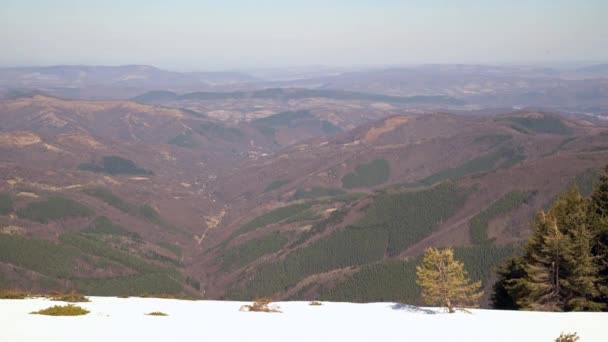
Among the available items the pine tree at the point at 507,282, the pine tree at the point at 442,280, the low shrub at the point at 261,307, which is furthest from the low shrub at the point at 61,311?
the pine tree at the point at 507,282

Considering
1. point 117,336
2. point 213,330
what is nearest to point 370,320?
point 213,330

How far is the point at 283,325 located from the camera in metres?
35.8

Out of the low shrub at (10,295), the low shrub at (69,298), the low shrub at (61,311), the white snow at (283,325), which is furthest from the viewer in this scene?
the low shrub at (10,295)

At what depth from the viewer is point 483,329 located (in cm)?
3584

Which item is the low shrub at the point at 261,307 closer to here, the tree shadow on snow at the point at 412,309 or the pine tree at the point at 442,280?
the tree shadow on snow at the point at 412,309

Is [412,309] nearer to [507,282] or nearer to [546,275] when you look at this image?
[546,275]

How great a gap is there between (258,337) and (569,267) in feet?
104

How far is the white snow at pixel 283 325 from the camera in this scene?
3081 cm

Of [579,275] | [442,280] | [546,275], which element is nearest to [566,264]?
[579,275]

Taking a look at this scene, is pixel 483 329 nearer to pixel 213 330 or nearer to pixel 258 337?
pixel 258 337

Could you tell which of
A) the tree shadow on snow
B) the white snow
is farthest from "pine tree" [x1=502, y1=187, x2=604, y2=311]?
the tree shadow on snow

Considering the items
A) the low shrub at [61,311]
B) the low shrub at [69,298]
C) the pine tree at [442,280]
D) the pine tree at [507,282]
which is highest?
the low shrub at [61,311]

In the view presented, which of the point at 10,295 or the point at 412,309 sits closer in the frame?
the point at 10,295

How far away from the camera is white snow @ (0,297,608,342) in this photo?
3081 cm
